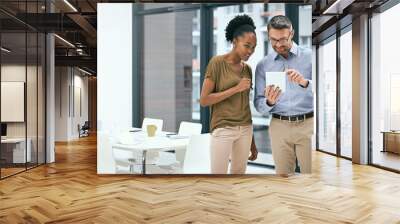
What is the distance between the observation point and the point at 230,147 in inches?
236

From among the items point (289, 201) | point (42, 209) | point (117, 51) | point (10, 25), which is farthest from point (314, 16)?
point (42, 209)

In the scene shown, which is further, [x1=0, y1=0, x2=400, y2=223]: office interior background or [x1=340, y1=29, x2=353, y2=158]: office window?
[x1=340, y1=29, x2=353, y2=158]: office window

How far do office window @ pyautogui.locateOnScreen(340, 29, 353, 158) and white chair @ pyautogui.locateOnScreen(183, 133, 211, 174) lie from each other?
4.06 m

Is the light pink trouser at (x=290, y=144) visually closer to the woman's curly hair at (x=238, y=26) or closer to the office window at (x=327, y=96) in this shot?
the woman's curly hair at (x=238, y=26)

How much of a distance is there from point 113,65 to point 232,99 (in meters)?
1.84

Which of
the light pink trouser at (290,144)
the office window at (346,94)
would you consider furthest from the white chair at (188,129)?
the office window at (346,94)

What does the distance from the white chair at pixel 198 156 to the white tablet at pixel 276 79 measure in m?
1.19

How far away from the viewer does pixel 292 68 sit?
6.14 metres

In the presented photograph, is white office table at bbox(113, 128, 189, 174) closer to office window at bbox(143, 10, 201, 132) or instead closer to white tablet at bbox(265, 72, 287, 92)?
office window at bbox(143, 10, 201, 132)

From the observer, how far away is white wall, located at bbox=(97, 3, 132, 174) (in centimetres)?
619

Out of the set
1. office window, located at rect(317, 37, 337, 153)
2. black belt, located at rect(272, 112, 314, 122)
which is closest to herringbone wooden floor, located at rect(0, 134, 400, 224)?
black belt, located at rect(272, 112, 314, 122)

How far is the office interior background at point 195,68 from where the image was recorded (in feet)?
20.0

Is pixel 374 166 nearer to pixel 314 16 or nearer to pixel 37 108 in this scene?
pixel 314 16

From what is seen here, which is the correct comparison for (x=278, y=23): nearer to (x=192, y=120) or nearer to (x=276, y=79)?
(x=276, y=79)
